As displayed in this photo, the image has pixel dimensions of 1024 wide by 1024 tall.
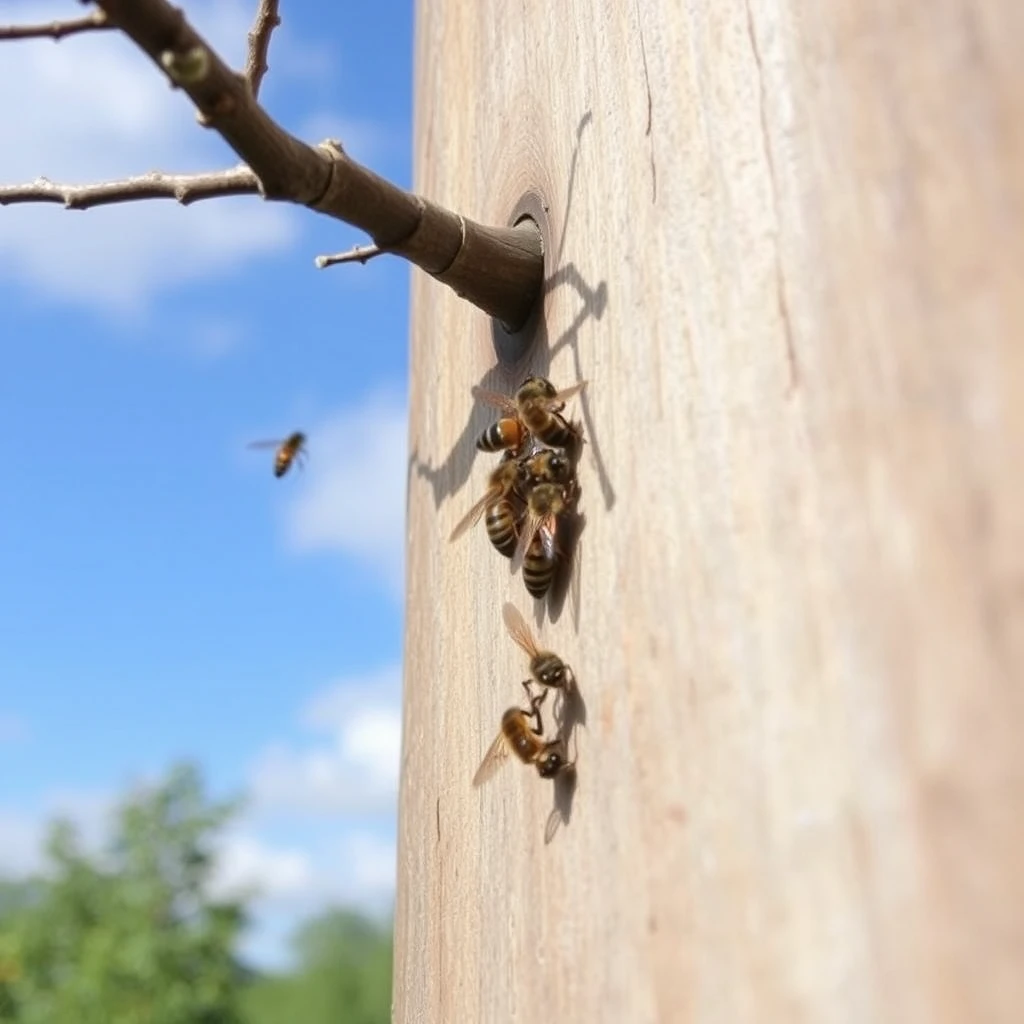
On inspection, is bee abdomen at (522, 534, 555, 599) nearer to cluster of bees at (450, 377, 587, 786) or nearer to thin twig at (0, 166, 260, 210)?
cluster of bees at (450, 377, 587, 786)

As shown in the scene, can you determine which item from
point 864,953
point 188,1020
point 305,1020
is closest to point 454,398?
point 864,953

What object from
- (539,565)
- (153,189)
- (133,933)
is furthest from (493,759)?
(133,933)

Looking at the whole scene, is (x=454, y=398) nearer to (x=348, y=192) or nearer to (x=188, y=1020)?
(x=348, y=192)

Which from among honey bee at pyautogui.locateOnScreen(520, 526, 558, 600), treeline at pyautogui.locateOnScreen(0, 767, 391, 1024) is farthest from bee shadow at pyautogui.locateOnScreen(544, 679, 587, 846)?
treeline at pyautogui.locateOnScreen(0, 767, 391, 1024)

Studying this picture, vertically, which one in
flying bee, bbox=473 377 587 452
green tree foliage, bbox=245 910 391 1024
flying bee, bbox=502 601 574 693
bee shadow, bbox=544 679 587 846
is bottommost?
bee shadow, bbox=544 679 587 846

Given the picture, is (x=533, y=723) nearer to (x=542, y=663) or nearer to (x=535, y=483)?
(x=542, y=663)
